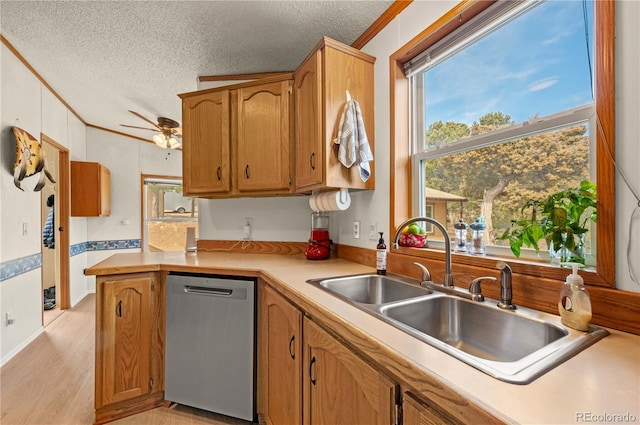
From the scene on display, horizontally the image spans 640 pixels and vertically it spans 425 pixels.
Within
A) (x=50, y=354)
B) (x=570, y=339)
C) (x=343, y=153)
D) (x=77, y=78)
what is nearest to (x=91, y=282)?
(x=50, y=354)

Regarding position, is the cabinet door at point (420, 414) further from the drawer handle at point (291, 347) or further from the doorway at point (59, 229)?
the doorway at point (59, 229)

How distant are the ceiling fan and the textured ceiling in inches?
23.3

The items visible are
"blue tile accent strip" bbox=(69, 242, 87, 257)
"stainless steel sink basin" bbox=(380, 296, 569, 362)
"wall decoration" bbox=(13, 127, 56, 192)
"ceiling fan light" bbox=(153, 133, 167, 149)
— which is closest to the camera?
"stainless steel sink basin" bbox=(380, 296, 569, 362)

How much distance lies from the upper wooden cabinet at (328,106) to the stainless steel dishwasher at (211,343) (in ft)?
2.47

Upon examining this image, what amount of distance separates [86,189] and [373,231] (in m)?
4.04

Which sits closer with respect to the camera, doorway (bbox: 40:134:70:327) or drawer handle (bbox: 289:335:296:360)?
drawer handle (bbox: 289:335:296:360)

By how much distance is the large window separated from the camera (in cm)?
106

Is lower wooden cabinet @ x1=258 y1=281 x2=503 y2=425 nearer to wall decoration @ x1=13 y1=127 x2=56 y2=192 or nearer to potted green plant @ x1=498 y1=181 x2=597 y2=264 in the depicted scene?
potted green plant @ x1=498 y1=181 x2=597 y2=264

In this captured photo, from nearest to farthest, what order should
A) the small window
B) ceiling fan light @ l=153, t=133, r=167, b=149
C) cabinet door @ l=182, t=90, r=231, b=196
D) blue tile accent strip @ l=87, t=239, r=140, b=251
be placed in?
1. cabinet door @ l=182, t=90, r=231, b=196
2. ceiling fan light @ l=153, t=133, r=167, b=149
3. blue tile accent strip @ l=87, t=239, r=140, b=251
4. the small window

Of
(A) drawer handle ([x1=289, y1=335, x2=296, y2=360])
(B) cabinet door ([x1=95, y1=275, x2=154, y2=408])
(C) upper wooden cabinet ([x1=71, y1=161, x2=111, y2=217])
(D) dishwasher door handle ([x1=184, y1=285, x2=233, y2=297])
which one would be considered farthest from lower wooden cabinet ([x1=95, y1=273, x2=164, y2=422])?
(C) upper wooden cabinet ([x1=71, y1=161, x2=111, y2=217])

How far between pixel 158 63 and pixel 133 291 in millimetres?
1868

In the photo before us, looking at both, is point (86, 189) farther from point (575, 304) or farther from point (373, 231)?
point (575, 304)

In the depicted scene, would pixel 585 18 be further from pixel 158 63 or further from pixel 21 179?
pixel 21 179

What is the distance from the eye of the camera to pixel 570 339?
0.76 m
